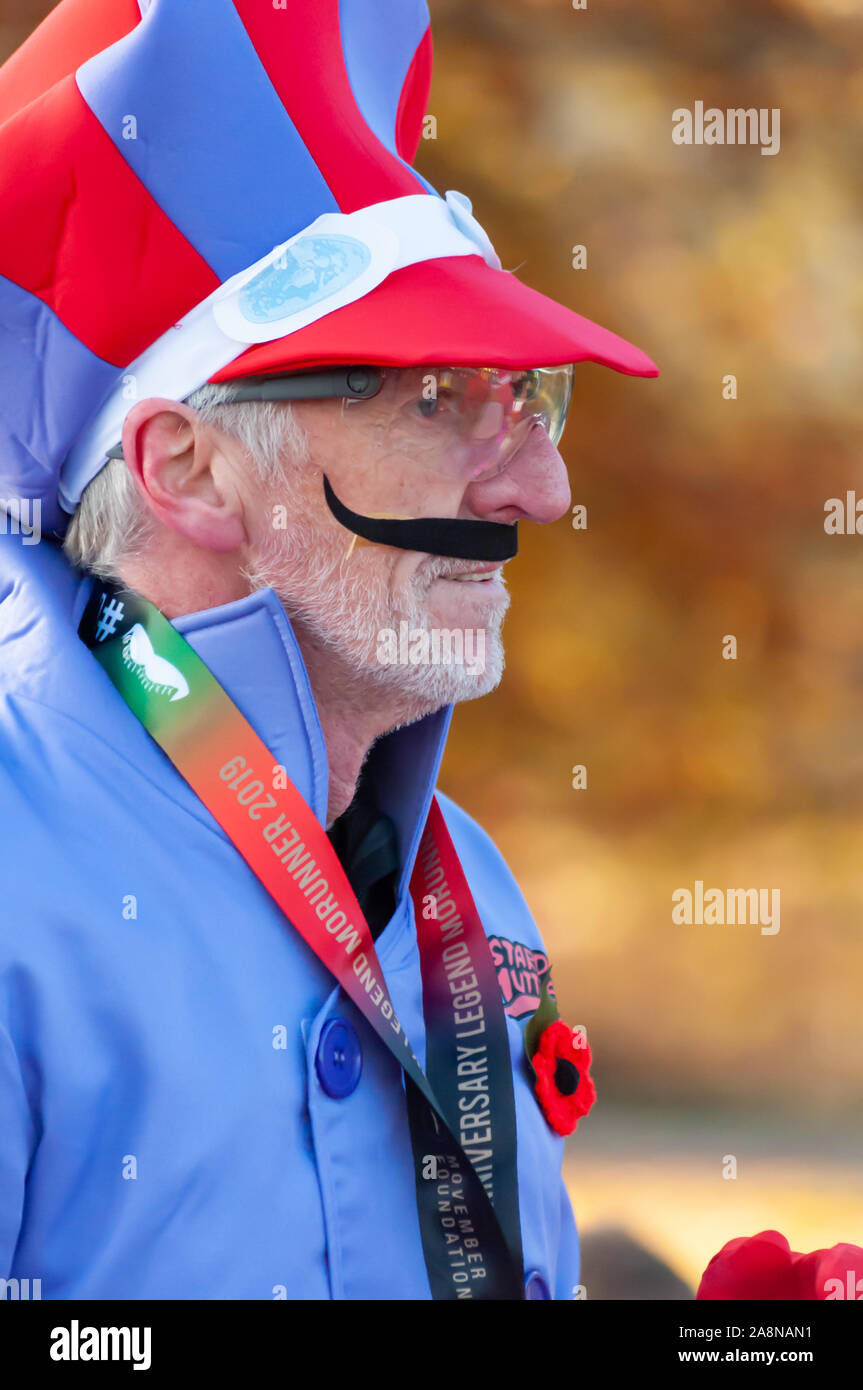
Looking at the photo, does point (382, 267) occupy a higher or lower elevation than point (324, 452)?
higher

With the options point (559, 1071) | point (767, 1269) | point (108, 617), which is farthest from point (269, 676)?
point (767, 1269)

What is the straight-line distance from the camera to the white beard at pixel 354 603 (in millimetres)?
1177

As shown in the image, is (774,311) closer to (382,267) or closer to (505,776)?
(505,776)

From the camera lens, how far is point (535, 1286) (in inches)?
48.1

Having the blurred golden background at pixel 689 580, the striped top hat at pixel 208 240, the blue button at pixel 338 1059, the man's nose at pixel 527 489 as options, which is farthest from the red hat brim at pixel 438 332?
the blurred golden background at pixel 689 580

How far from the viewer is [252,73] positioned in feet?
3.85

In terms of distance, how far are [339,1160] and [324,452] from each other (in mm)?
517

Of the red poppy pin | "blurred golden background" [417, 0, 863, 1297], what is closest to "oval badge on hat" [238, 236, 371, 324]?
the red poppy pin

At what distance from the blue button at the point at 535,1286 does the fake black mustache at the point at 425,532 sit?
568 mm

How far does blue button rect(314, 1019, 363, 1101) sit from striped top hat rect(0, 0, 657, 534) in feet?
1.57

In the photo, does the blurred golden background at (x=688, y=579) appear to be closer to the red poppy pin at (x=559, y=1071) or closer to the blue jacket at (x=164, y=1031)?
the red poppy pin at (x=559, y=1071)

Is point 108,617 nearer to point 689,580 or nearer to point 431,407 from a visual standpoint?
point 431,407
